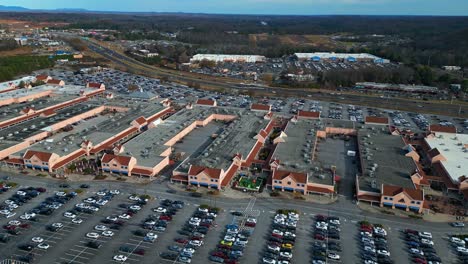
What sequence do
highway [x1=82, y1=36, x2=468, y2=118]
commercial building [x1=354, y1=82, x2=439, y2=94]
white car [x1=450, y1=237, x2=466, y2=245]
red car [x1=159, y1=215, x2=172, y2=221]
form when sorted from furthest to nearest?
commercial building [x1=354, y1=82, x2=439, y2=94] → highway [x1=82, y1=36, x2=468, y2=118] → red car [x1=159, y1=215, x2=172, y2=221] → white car [x1=450, y1=237, x2=466, y2=245]

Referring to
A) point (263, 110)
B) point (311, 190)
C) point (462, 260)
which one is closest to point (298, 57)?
point (263, 110)

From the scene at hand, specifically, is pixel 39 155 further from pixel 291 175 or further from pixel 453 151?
pixel 453 151

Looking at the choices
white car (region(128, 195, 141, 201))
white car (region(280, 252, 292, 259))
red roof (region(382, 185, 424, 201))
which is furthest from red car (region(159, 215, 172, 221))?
red roof (region(382, 185, 424, 201))

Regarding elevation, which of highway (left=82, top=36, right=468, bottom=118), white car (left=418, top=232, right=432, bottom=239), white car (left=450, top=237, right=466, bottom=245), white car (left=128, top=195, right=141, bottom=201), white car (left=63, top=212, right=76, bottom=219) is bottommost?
white car (left=63, top=212, right=76, bottom=219)

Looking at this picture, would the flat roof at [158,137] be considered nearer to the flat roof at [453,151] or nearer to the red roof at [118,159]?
the red roof at [118,159]

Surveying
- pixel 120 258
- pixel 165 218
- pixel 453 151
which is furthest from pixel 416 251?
pixel 453 151

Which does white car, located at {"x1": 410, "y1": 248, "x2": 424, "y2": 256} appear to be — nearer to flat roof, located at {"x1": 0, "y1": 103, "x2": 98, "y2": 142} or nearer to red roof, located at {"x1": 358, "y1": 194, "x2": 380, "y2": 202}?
red roof, located at {"x1": 358, "y1": 194, "x2": 380, "y2": 202}
